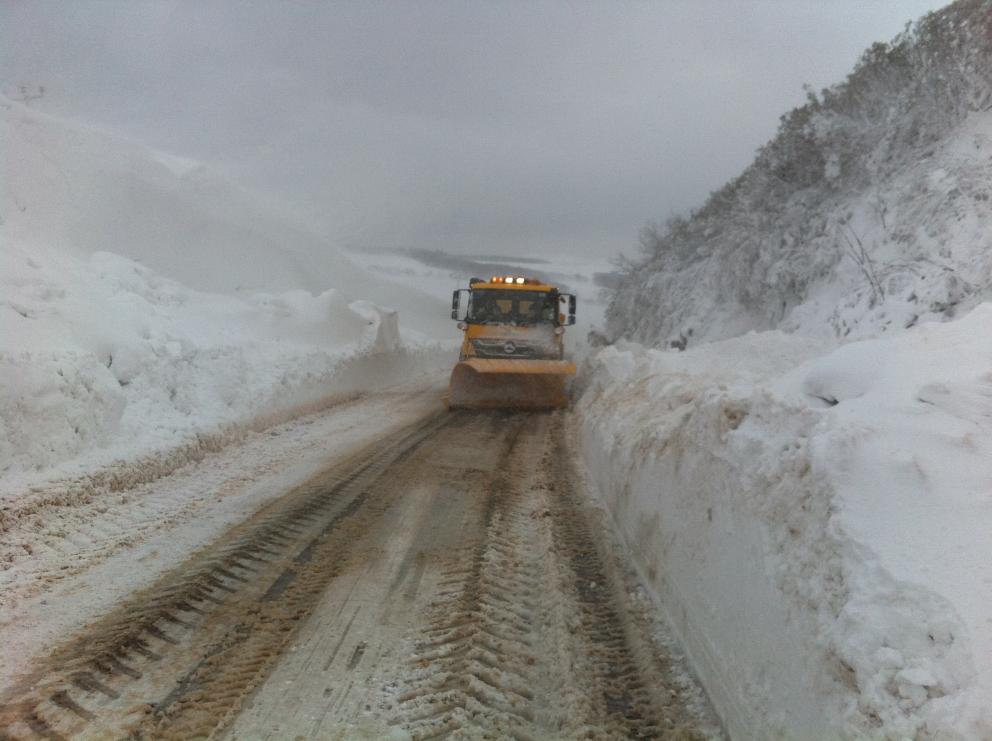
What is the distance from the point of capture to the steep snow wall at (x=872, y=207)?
12875mm

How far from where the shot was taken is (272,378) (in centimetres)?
1107

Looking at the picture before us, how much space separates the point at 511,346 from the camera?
1418cm

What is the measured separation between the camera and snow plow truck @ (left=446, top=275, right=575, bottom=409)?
1312 cm

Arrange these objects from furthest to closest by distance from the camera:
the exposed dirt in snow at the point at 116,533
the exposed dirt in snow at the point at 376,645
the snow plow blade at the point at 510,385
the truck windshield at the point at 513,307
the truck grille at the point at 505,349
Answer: the truck windshield at the point at 513,307 → the truck grille at the point at 505,349 → the snow plow blade at the point at 510,385 → the exposed dirt in snow at the point at 116,533 → the exposed dirt in snow at the point at 376,645

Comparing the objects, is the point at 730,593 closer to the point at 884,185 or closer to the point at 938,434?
the point at 938,434

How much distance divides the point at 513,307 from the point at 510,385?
217 cm

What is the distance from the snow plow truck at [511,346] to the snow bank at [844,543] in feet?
27.8

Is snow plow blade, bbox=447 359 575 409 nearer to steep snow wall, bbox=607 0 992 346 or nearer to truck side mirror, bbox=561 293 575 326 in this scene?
truck side mirror, bbox=561 293 575 326

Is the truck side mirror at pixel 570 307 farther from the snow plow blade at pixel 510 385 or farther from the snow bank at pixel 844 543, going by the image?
the snow bank at pixel 844 543

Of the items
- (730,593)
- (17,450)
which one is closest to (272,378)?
(17,450)

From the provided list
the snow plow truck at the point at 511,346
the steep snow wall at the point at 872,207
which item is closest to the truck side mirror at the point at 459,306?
the snow plow truck at the point at 511,346

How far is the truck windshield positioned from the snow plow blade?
5.42ft

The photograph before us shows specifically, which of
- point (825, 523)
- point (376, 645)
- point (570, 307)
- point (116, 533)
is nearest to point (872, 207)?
point (570, 307)

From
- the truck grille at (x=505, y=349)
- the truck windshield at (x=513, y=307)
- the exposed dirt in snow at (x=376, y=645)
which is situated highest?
the truck windshield at (x=513, y=307)
